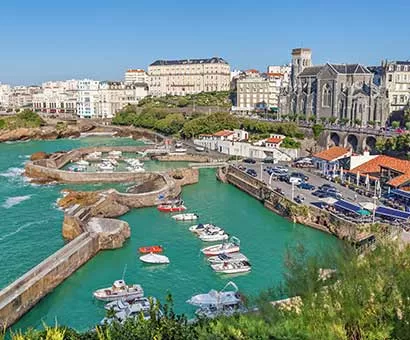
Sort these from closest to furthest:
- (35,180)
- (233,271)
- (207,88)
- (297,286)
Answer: (297,286) → (233,271) → (35,180) → (207,88)

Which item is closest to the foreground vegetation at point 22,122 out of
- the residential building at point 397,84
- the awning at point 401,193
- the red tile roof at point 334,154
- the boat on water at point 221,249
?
the residential building at point 397,84

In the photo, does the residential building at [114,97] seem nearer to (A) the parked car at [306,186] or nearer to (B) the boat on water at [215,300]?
(A) the parked car at [306,186]

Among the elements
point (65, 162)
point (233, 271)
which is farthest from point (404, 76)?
point (233, 271)

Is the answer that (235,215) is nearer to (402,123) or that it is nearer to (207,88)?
(402,123)

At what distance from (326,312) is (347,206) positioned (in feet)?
59.8

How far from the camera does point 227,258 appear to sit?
22375mm

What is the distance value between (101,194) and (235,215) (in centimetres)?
868

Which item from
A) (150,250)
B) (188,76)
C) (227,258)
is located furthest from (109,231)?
(188,76)

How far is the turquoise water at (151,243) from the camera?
1883cm

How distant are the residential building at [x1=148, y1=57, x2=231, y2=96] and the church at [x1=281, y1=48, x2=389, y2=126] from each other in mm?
46866

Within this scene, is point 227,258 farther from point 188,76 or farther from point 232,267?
point 188,76

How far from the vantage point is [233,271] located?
21203 millimetres

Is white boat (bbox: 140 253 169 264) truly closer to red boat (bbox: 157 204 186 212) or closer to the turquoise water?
the turquoise water

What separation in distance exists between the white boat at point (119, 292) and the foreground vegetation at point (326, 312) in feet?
22.8
